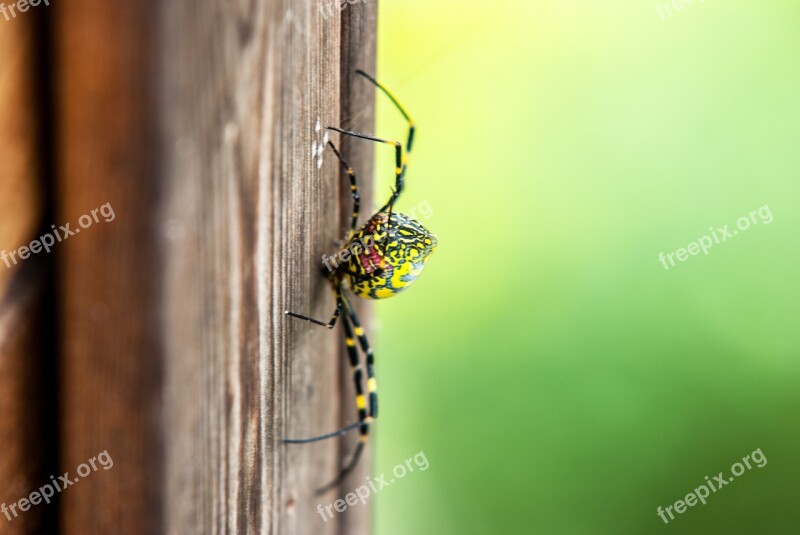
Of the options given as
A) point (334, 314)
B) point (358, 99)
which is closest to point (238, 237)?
point (358, 99)

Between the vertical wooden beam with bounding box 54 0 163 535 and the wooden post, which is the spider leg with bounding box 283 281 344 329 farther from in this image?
the vertical wooden beam with bounding box 54 0 163 535

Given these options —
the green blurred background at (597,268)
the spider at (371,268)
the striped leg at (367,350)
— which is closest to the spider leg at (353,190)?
the spider at (371,268)

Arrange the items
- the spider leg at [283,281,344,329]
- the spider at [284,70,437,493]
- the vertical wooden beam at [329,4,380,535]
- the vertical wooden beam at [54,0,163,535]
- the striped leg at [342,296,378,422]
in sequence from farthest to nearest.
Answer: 1. the striped leg at [342,296,378,422]
2. the spider at [284,70,437,493]
3. the vertical wooden beam at [329,4,380,535]
4. the spider leg at [283,281,344,329]
5. the vertical wooden beam at [54,0,163,535]

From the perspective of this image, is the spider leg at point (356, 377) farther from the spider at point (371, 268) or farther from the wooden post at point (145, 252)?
the wooden post at point (145, 252)

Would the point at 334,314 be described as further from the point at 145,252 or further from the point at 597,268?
the point at 597,268

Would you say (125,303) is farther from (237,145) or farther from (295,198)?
(295,198)

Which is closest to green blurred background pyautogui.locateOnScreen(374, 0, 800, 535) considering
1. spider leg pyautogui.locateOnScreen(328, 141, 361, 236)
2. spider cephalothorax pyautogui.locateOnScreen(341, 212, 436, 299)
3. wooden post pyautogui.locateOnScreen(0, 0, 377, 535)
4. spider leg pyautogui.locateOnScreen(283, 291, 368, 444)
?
spider cephalothorax pyautogui.locateOnScreen(341, 212, 436, 299)

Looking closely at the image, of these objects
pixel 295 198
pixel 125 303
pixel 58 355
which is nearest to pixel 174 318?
pixel 125 303
